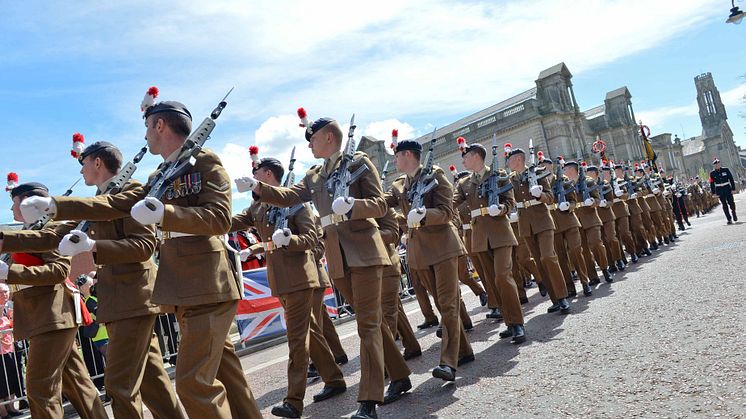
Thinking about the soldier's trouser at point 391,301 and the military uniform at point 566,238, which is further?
the military uniform at point 566,238

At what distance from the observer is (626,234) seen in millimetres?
14133

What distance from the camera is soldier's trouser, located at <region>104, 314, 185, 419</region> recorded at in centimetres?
414

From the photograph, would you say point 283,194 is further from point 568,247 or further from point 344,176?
point 568,247

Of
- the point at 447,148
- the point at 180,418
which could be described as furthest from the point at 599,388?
the point at 447,148

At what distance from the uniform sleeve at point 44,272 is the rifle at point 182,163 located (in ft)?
5.35

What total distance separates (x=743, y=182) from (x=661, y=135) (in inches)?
1178

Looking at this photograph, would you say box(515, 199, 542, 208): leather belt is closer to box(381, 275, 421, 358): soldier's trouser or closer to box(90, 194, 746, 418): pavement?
box(90, 194, 746, 418): pavement

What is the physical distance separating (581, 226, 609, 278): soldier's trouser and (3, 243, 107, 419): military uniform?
8430 millimetres

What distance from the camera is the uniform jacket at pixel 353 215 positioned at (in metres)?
4.84

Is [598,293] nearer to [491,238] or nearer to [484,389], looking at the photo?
[491,238]

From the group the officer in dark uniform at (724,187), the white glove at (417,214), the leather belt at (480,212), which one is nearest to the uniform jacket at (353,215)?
the white glove at (417,214)

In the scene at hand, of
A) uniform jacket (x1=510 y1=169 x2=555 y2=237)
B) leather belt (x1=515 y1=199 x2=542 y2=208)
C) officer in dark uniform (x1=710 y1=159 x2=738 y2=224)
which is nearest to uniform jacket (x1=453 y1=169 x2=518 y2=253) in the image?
uniform jacket (x1=510 y1=169 x2=555 y2=237)

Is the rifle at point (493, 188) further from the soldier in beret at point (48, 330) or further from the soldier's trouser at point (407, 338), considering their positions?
the soldier in beret at point (48, 330)

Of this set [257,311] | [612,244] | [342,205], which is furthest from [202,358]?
[612,244]
